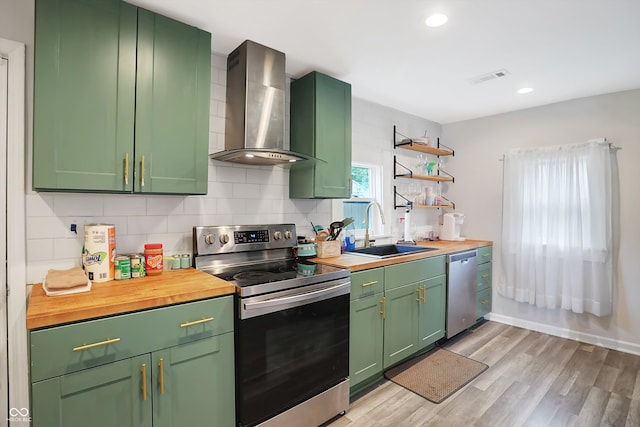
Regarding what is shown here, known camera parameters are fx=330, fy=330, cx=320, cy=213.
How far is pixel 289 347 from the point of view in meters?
1.84

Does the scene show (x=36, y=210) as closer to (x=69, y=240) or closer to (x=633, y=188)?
(x=69, y=240)

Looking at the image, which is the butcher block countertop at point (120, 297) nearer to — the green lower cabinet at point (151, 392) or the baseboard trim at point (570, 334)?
the green lower cabinet at point (151, 392)

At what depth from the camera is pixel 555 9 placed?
1.84 meters

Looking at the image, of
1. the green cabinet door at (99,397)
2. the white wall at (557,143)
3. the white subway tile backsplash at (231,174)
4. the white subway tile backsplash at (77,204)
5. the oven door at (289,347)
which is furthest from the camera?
the white wall at (557,143)

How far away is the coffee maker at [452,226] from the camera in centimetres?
398

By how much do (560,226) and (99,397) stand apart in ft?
13.1

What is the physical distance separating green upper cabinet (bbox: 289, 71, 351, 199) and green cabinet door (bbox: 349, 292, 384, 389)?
0.91 meters

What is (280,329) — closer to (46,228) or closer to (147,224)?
(147,224)

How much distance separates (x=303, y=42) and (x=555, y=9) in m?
1.47

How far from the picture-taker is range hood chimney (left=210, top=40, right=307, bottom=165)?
2.17 m

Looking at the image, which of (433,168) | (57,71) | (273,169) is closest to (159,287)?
(57,71)

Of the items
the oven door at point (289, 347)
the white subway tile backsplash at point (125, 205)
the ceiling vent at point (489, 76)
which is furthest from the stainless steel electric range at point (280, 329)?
the ceiling vent at point (489, 76)

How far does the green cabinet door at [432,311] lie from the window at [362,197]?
83 centimetres

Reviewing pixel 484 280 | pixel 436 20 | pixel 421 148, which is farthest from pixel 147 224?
Result: pixel 484 280
